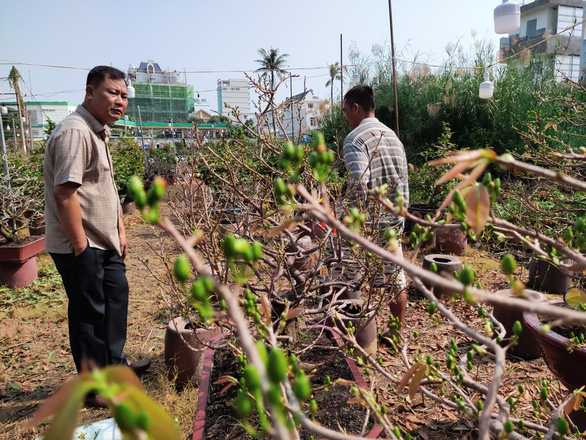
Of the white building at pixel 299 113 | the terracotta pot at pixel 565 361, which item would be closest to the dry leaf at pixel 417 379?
the terracotta pot at pixel 565 361

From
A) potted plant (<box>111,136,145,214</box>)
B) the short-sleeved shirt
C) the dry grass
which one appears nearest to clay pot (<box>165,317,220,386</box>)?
the dry grass

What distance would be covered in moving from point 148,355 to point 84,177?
5.53 ft

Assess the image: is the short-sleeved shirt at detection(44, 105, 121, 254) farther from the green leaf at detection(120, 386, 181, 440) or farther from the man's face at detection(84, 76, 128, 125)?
the green leaf at detection(120, 386, 181, 440)

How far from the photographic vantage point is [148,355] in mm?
3383

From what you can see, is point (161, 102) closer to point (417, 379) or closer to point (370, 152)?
point (370, 152)

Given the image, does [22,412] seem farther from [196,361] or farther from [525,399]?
[525,399]

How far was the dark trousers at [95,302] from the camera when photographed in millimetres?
2494

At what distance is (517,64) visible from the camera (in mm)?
12133

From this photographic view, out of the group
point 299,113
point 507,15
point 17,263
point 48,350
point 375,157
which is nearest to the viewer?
point 299,113

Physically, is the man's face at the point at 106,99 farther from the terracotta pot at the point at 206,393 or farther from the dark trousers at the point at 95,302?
the terracotta pot at the point at 206,393

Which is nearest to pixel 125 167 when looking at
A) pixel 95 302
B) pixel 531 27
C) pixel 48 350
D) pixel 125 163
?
pixel 125 163

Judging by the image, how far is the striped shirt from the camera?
2.97 metres

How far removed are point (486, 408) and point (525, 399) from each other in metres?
2.32

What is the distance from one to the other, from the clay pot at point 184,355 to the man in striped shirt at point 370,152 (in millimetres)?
Answer: 1469
